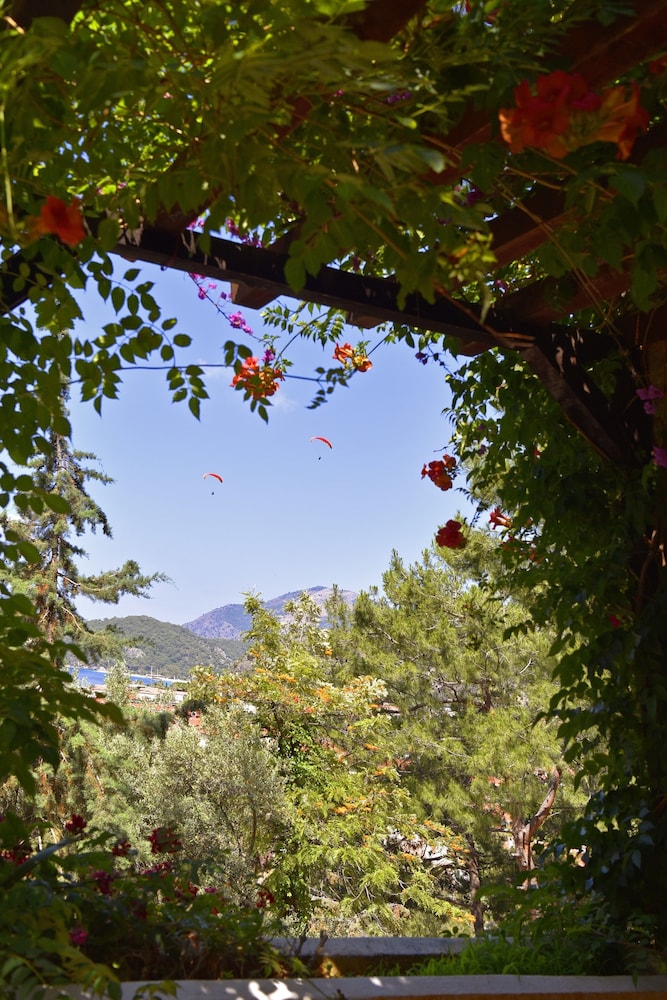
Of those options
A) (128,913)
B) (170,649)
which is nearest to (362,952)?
(128,913)

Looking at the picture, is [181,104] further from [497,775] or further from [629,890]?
[497,775]

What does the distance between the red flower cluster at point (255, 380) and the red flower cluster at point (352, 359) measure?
0.41m

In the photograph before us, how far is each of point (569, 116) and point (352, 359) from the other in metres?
1.78

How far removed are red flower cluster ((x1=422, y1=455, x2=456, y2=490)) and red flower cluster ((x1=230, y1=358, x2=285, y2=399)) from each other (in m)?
0.83

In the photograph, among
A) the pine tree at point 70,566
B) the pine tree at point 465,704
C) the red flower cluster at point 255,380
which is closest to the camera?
the red flower cluster at point 255,380

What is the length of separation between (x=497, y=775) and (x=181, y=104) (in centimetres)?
914

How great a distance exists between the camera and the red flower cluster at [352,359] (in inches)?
108

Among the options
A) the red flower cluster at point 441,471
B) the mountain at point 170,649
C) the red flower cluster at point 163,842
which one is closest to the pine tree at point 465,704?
the red flower cluster at point 441,471

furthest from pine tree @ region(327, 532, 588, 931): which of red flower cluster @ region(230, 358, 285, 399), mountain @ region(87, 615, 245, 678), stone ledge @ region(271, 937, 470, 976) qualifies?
mountain @ region(87, 615, 245, 678)

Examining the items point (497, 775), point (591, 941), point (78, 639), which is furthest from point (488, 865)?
point (591, 941)

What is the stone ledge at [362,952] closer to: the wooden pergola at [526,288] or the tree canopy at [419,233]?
the tree canopy at [419,233]

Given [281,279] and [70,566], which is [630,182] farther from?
[70,566]

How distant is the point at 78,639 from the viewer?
11.8 m

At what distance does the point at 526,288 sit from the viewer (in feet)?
7.29
